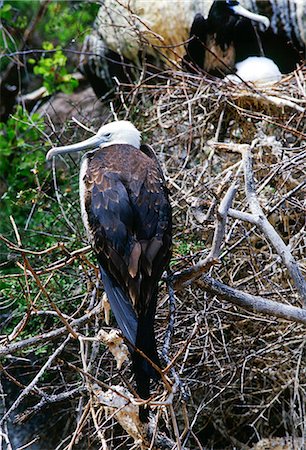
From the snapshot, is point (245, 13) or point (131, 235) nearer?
point (131, 235)

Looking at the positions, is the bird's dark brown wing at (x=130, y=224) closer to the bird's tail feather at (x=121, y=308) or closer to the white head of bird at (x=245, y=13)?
the bird's tail feather at (x=121, y=308)

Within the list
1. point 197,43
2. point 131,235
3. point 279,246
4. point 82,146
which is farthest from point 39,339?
point 197,43

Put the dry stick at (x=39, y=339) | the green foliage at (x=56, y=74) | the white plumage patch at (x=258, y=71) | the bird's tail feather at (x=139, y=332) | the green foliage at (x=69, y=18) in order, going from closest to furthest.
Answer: the bird's tail feather at (x=139, y=332) < the dry stick at (x=39, y=339) < the white plumage patch at (x=258, y=71) < the green foliage at (x=56, y=74) < the green foliage at (x=69, y=18)

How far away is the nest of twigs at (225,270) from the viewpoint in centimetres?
218

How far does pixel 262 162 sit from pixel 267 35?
118 centimetres

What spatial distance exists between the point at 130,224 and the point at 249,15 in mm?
→ 1747

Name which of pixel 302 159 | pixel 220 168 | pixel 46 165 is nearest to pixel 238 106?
pixel 220 168

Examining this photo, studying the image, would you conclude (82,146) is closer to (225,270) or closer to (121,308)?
(225,270)

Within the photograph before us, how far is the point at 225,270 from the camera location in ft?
7.75

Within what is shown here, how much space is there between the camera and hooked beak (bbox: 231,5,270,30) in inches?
127

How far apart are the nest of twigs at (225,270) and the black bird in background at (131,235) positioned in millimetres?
85

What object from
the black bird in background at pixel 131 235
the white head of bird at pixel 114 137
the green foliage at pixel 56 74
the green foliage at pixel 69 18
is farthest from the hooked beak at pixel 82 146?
the green foliage at pixel 69 18

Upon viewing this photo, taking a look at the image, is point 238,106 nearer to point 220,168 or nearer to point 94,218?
point 220,168

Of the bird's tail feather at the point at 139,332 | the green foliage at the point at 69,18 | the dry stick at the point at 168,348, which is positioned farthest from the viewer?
the green foliage at the point at 69,18
